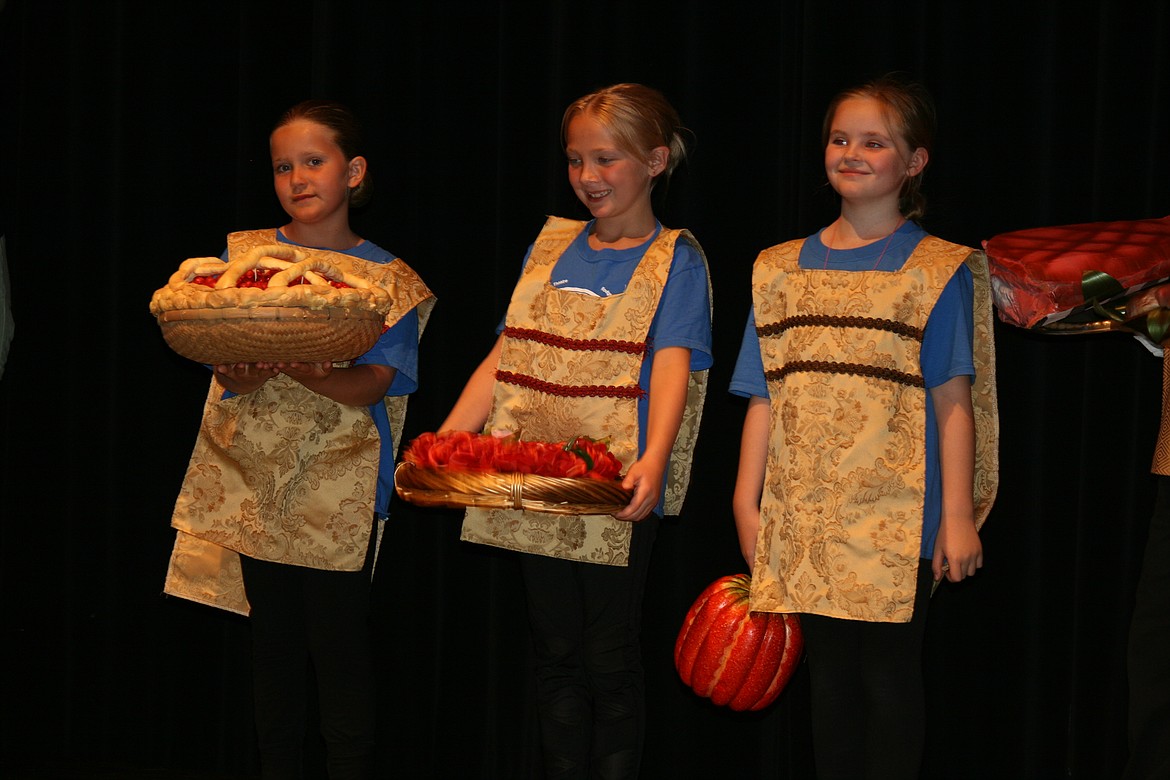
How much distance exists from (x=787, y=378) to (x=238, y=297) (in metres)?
0.99

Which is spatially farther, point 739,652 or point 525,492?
point 739,652

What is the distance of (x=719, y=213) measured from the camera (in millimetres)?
2975

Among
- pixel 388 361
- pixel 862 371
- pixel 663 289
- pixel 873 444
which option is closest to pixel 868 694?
pixel 873 444

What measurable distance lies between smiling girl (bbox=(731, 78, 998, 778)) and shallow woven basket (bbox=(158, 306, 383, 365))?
0.77 m

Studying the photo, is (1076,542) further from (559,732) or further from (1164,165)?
(559,732)

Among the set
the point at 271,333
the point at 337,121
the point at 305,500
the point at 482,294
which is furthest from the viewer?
the point at 482,294

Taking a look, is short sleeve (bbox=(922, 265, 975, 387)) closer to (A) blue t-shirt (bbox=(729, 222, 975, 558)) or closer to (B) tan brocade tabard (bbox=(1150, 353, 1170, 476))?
(A) blue t-shirt (bbox=(729, 222, 975, 558))

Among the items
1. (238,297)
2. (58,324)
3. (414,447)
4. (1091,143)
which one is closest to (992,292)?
(1091,143)

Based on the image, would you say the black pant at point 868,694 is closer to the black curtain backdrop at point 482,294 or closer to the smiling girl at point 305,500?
the black curtain backdrop at point 482,294

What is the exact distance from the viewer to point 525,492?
196 cm

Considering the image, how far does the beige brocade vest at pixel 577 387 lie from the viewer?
2.21 metres

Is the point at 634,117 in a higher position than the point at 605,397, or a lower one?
higher

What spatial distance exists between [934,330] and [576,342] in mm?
665

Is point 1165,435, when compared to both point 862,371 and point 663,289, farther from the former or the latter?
point 663,289
